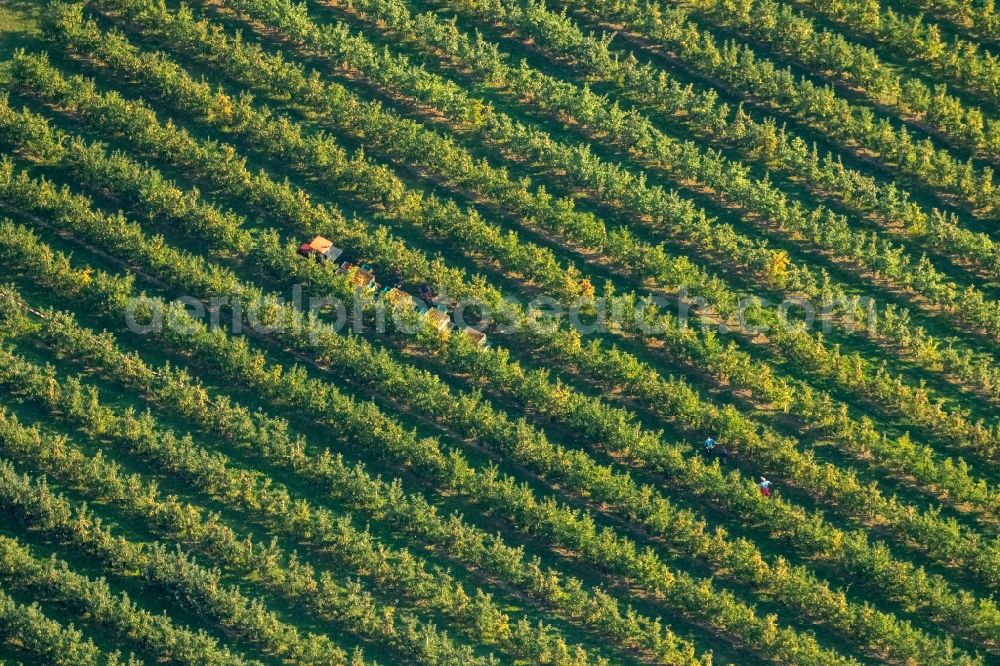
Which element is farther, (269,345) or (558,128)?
(558,128)

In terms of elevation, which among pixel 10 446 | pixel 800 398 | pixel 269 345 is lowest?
pixel 10 446

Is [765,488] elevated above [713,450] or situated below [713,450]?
below

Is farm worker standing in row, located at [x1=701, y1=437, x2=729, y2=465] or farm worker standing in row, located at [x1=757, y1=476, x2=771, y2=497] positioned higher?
farm worker standing in row, located at [x1=701, y1=437, x2=729, y2=465]

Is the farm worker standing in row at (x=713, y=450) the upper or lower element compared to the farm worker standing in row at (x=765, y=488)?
upper

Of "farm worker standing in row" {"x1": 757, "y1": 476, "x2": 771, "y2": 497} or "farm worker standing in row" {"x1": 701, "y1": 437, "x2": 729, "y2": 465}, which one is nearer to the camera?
"farm worker standing in row" {"x1": 757, "y1": 476, "x2": 771, "y2": 497}

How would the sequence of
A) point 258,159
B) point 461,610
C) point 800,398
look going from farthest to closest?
point 258,159
point 800,398
point 461,610

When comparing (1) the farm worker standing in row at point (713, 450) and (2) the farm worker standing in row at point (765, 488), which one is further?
(1) the farm worker standing in row at point (713, 450)

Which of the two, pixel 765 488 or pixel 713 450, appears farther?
pixel 713 450

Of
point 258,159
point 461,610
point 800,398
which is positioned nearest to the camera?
point 461,610

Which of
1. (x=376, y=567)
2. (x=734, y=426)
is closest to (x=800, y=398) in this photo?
(x=734, y=426)

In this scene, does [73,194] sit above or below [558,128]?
below

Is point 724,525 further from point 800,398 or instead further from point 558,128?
point 558,128
